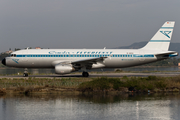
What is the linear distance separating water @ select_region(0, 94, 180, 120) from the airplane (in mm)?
12852

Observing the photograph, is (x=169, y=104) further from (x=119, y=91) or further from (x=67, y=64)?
(x=67, y=64)

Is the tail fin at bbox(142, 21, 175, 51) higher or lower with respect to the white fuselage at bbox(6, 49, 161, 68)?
higher

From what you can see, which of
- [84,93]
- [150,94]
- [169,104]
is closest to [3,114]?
[84,93]

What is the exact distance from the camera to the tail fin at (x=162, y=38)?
39047 mm

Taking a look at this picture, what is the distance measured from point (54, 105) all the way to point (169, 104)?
853 cm

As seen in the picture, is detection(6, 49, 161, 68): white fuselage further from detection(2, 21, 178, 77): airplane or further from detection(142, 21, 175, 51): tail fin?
detection(142, 21, 175, 51): tail fin

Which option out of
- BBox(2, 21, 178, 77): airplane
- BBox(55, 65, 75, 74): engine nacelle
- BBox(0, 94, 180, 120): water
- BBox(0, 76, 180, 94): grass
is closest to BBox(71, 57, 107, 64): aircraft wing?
BBox(2, 21, 178, 77): airplane

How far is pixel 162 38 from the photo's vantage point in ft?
129

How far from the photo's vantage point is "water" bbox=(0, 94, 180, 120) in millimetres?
14969

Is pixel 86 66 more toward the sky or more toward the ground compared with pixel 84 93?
more toward the sky

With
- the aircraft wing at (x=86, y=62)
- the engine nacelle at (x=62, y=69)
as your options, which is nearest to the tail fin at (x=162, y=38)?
the aircraft wing at (x=86, y=62)

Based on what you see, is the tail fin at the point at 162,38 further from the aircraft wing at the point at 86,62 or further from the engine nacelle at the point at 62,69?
the engine nacelle at the point at 62,69

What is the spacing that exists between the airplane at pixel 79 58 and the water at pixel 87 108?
12852 millimetres

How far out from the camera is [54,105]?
729 inches
